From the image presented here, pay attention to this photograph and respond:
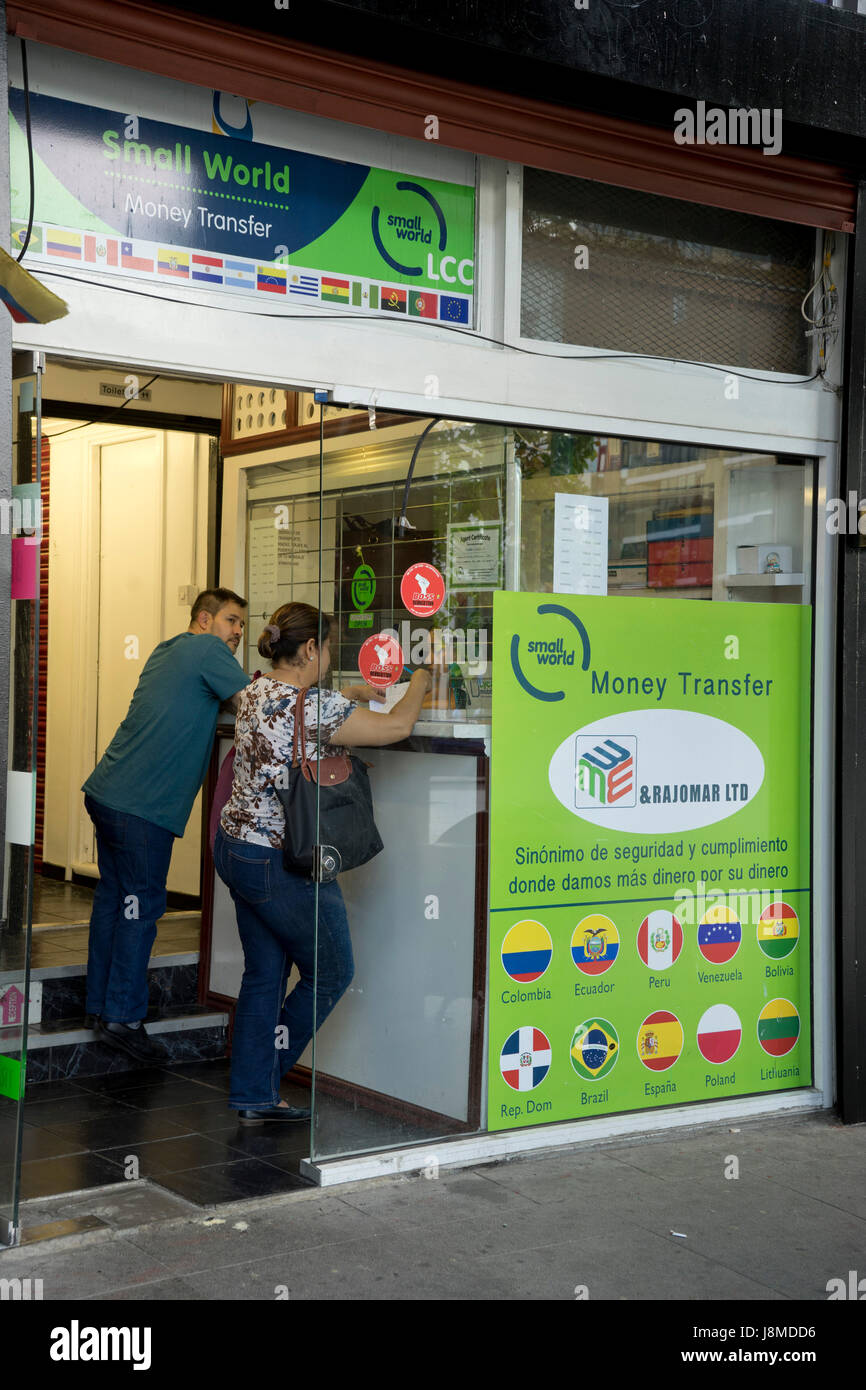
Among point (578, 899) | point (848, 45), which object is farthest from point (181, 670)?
point (848, 45)

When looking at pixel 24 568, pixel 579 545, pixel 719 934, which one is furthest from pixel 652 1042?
pixel 24 568

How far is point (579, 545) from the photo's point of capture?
4.97m

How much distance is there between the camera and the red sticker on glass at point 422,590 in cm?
466

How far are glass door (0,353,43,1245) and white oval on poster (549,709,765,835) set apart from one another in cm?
181

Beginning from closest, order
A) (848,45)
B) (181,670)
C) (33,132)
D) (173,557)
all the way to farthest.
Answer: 1. (33,132)
2. (848,45)
3. (181,670)
4. (173,557)

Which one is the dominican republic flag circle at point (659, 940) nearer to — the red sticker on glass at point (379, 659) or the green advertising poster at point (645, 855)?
the green advertising poster at point (645, 855)

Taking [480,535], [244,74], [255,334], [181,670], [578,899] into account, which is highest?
[244,74]

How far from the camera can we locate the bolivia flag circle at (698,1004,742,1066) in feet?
17.2

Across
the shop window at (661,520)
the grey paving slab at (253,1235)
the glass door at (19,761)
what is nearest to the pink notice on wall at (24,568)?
the glass door at (19,761)

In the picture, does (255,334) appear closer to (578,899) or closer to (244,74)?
(244,74)

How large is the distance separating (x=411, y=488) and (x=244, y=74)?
4.40ft

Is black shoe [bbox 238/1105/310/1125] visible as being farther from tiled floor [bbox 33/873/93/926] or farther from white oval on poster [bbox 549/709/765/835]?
tiled floor [bbox 33/873/93/926]

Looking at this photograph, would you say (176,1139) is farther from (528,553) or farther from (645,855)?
(528,553)
